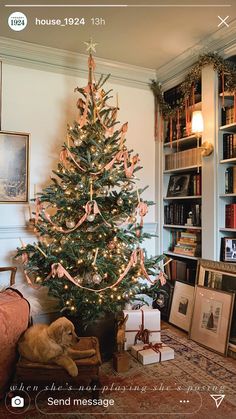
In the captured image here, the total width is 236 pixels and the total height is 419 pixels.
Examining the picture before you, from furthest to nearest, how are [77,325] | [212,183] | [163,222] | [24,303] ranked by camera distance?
[163,222]
[212,183]
[77,325]
[24,303]

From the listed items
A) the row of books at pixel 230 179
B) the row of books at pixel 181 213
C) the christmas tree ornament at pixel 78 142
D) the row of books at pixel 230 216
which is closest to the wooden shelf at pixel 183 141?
the row of books at pixel 230 179

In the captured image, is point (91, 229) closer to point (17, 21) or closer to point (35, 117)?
point (35, 117)

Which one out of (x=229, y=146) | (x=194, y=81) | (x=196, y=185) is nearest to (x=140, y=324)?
(x=196, y=185)

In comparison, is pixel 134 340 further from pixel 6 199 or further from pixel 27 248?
pixel 6 199

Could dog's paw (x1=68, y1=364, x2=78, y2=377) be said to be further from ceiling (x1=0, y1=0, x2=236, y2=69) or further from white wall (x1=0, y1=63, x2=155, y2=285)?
ceiling (x1=0, y1=0, x2=236, y2=69)

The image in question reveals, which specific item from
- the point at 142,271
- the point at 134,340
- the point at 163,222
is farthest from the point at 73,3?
the point at 134,340

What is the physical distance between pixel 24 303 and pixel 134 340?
2.88 ft

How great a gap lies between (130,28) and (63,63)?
2.53ft

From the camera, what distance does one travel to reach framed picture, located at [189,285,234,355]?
2.27 metres

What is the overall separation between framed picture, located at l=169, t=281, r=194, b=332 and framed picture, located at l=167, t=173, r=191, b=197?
0.88 metres

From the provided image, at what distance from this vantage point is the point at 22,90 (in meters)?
2.70

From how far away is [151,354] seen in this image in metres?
2.09

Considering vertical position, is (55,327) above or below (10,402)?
above

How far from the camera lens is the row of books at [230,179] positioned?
2527mm
